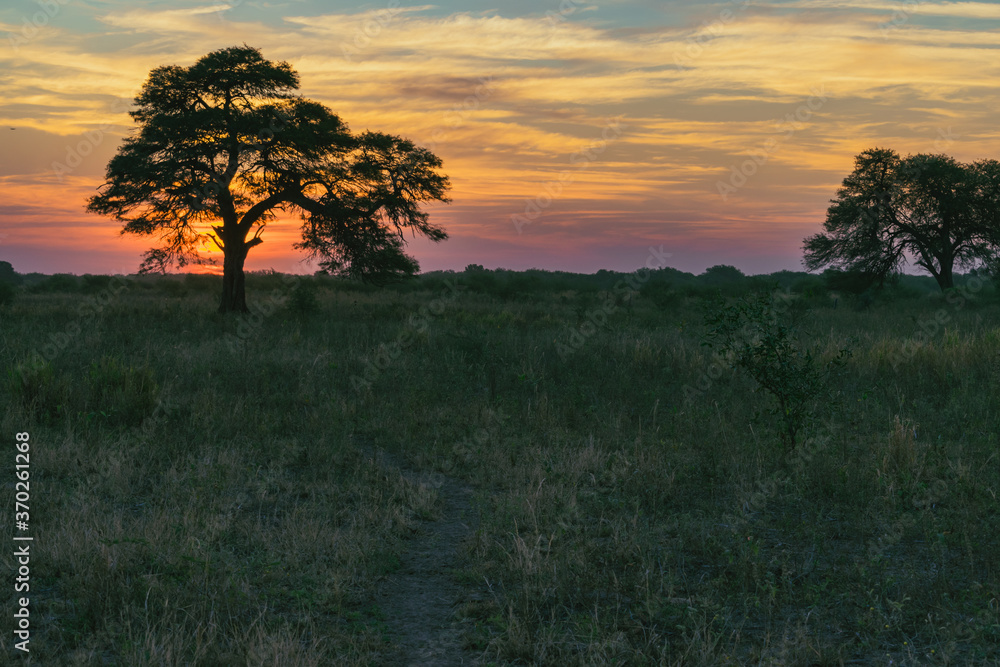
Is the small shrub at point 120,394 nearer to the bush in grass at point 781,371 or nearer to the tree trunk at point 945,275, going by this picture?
the bush in grass at point 781,371

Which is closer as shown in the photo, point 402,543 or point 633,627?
point 633,627

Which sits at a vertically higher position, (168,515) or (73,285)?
(73,285)

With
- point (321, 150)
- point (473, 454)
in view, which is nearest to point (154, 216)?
point (321, 150)

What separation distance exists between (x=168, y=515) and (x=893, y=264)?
39217mm

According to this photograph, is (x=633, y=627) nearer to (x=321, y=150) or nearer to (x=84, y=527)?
(x=84, y=527)

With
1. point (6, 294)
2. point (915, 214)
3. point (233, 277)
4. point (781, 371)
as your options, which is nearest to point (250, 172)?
point (233, 277)

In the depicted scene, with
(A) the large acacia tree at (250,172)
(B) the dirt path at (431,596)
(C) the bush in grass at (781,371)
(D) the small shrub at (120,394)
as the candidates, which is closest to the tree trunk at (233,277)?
(A) the large acacia tree at (250,172)

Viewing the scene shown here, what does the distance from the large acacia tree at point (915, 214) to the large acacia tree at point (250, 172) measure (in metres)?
24.2

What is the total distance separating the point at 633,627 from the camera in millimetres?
4305

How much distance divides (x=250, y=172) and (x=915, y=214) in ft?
109

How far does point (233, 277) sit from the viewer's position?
2281 cm

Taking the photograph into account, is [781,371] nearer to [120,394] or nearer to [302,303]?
[120,394]

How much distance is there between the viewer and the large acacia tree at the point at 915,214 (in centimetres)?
3494

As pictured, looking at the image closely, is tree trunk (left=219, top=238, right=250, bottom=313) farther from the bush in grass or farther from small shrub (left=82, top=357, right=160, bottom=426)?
the bush in grass
